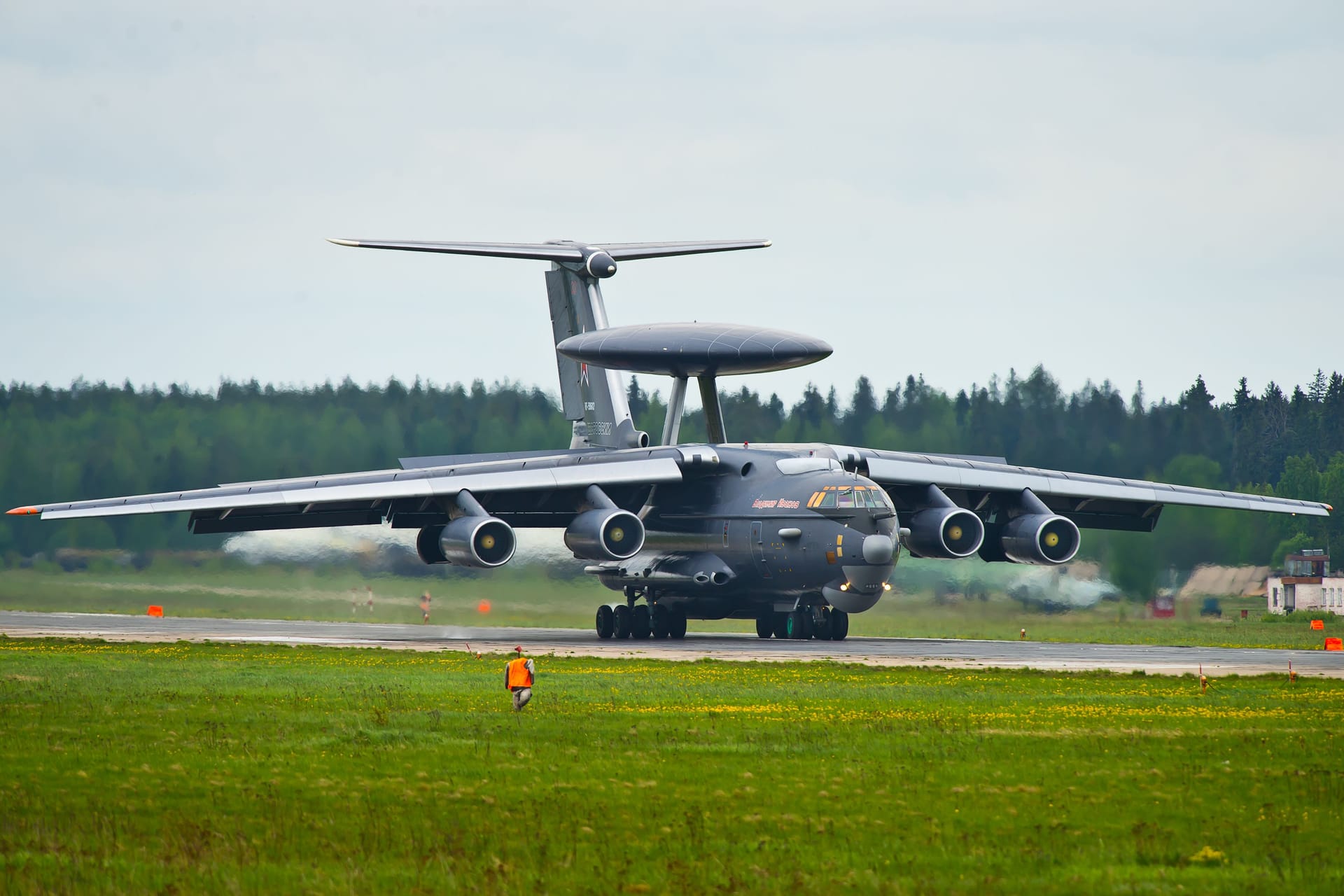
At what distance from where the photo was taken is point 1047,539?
32.8 metres

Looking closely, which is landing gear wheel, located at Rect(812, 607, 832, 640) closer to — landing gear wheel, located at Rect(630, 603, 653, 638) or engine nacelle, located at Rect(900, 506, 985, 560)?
engine nacelle, located at Rect(900, 506, 985, 560)

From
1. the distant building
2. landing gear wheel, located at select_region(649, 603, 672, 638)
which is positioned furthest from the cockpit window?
the distant building

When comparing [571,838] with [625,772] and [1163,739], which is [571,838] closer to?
[625,772]

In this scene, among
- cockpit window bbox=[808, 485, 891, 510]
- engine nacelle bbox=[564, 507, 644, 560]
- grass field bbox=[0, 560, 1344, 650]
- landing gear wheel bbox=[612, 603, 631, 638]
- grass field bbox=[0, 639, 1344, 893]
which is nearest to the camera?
grass field bbox=[0, 639, 1344, 893]

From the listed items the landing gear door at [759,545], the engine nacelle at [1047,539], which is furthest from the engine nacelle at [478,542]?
the engine nacelle at [1047,539]

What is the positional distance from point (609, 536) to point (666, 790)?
19.5m

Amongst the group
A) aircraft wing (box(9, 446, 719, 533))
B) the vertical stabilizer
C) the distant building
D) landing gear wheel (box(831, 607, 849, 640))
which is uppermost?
the vertical stabilizer

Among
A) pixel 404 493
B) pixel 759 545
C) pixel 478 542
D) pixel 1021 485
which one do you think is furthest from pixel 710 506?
pixel 1021 485

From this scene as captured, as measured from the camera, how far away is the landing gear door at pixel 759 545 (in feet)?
103

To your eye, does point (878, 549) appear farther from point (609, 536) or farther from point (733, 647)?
point (609, 536)

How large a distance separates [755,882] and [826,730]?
6.56m

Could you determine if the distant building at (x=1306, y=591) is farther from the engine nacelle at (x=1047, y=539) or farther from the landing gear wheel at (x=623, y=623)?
the landing gear wheel at (x=623, y=623)

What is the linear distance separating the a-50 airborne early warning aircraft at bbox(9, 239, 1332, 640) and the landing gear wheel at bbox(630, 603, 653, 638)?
0.10 feet

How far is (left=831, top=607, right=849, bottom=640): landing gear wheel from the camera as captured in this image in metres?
32.3
